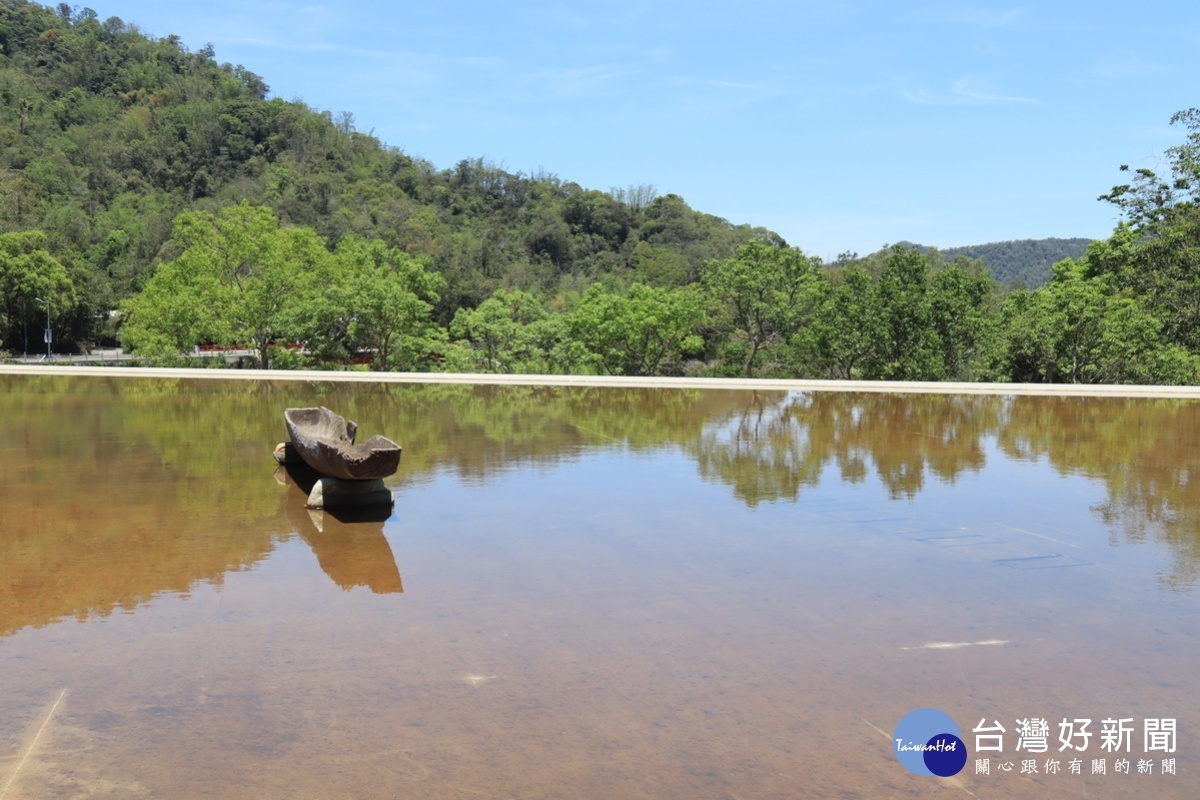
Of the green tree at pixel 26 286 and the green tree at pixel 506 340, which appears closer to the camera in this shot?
the green tree at pixel 506 340

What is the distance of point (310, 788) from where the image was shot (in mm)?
3250

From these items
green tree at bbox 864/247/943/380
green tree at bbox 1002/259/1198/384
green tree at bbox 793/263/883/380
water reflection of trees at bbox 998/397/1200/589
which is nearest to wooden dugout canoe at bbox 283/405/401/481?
water reflection of trees at bbox 998/397/1200/589

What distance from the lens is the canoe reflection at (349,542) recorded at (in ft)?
18.8

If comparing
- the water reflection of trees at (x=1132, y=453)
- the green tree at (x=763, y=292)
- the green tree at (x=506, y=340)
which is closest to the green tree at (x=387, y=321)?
the green tree at (x=506, y=340)

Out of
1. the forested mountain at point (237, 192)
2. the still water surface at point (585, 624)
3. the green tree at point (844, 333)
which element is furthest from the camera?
the forested mountain at point (237, 192)

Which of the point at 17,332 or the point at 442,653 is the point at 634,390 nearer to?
the point at 442,653

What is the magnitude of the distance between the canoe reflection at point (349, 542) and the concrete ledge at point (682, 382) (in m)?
12.6

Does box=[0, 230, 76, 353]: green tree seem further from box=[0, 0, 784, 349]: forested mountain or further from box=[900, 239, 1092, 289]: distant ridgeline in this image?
box=[900, 239, 1092, 289]: distant ridgeline

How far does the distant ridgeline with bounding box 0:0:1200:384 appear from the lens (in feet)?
70.4

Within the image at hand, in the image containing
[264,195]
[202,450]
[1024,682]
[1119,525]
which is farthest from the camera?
[264,195]

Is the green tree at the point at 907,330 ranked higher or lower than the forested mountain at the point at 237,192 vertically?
lower

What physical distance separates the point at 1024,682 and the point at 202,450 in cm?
909

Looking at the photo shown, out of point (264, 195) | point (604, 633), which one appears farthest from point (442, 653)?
point (264, 195)

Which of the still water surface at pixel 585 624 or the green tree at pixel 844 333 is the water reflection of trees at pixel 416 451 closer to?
the still water surface at pixel 585 624
